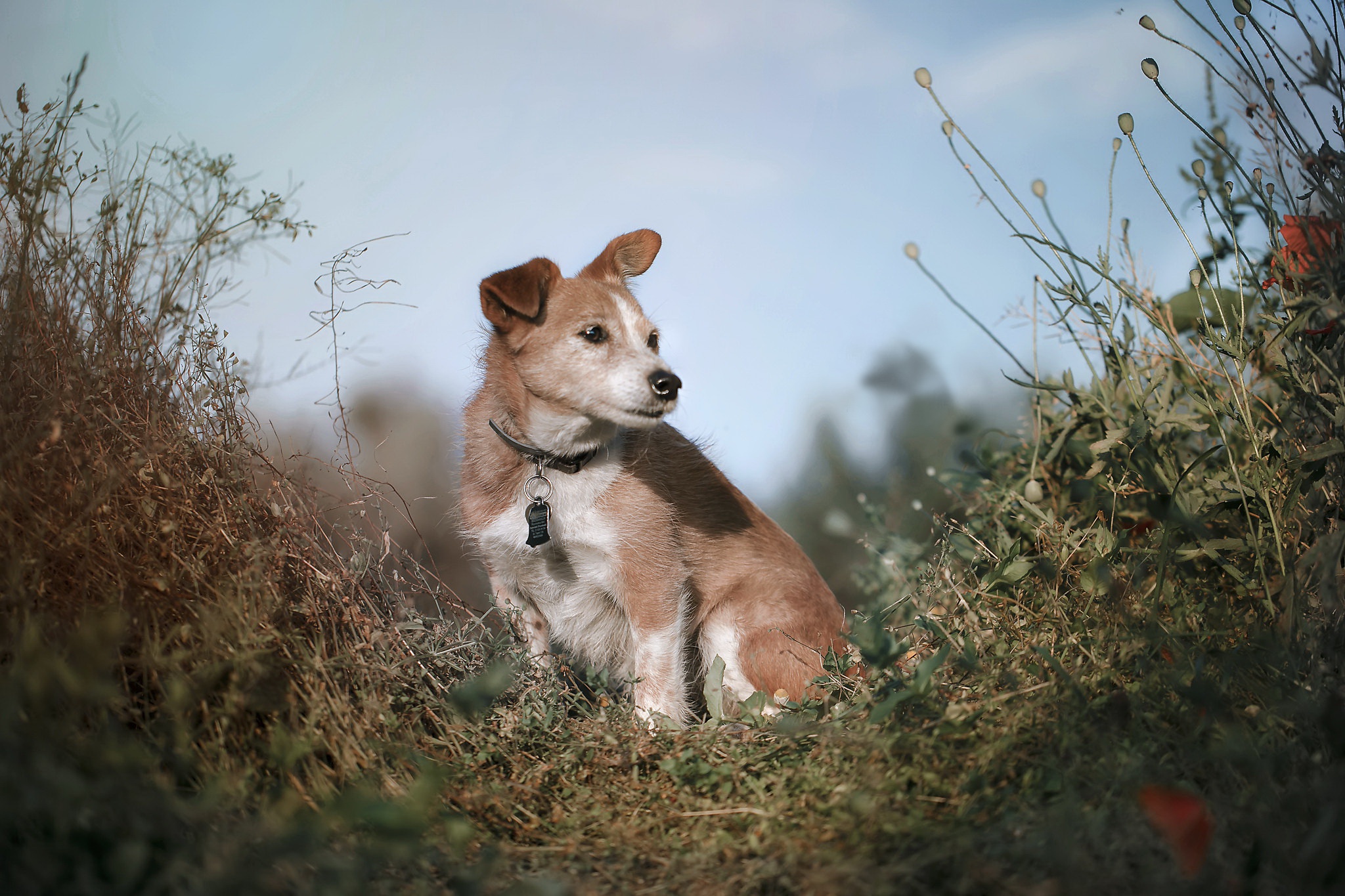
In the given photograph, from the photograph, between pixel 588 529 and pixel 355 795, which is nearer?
pixel 355 795

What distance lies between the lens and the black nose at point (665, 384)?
331 centimetres

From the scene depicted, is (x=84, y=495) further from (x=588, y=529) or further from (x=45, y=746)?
(x=588, y=529)

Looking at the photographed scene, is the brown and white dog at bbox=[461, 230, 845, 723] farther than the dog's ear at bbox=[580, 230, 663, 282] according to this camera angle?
No

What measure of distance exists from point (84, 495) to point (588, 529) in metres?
1.76

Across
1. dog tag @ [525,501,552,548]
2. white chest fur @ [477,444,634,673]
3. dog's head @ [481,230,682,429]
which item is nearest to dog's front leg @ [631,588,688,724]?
white chest fur @ [477,444,634,673]

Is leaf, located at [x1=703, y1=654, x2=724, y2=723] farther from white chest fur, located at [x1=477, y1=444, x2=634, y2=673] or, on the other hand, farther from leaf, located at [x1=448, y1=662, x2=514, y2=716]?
leaf, located at [x1=448, y1=662, x2=514, y2=716]

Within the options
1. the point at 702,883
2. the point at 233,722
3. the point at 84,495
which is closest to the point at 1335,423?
the point at 702,883

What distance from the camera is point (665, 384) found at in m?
3.32

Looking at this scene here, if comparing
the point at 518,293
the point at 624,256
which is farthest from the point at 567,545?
the point at 624,256

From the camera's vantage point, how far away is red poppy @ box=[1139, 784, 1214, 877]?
56.3 inches

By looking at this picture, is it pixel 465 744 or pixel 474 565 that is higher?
pixel 474 565

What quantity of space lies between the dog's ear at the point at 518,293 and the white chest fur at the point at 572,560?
69 centimetres

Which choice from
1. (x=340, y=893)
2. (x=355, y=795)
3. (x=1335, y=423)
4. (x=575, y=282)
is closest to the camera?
(x=340, y=893)

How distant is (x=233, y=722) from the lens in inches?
83.3
